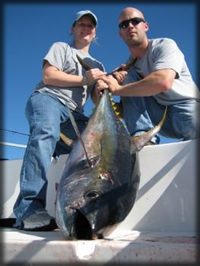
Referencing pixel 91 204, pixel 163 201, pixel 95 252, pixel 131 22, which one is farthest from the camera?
pixel 131 22

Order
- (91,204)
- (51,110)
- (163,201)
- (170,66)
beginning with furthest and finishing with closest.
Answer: (170,66) < (51,110) < (163,201) < (91,204)

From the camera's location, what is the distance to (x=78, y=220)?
142 cm

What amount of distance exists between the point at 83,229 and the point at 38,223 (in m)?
0.50

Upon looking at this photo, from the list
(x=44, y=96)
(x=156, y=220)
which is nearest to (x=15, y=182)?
(x=44, y=96)

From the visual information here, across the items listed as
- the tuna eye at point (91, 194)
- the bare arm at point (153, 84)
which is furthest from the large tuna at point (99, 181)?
the bare arm at point (153, 84)

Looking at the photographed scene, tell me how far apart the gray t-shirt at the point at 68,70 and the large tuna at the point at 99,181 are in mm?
486

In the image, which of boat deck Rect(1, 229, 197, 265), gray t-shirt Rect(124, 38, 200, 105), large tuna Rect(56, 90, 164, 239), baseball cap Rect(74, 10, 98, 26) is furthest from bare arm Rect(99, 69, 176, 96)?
boat deck Rect(1, 229, 197, 265)

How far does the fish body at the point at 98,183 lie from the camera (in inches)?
55.1

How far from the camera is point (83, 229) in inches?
55.7

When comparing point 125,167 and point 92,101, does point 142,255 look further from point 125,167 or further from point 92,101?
point 92,101

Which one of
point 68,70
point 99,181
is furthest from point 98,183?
point 68,70

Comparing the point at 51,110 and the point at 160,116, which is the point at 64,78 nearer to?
the point at 51,110

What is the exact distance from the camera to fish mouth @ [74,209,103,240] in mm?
1372

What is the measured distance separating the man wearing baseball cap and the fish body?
307 millimetres
